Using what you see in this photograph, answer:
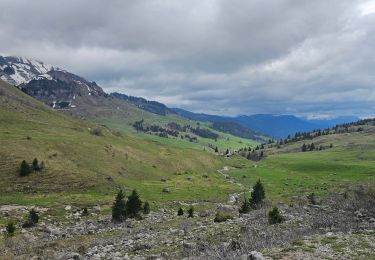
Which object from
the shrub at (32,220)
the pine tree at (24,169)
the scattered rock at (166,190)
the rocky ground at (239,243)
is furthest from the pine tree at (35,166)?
the rocky ground at (239,243)

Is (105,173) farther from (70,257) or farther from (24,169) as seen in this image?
(70,257)

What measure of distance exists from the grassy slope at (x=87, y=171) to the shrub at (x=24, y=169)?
1.46 m

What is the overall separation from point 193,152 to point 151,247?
16505 cm

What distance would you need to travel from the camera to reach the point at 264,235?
2962 cm

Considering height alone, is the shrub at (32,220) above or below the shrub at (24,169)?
below

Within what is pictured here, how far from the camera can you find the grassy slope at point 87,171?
8419 cm

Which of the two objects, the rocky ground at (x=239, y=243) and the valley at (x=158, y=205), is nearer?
the rocky ground at (x=239, y=243)

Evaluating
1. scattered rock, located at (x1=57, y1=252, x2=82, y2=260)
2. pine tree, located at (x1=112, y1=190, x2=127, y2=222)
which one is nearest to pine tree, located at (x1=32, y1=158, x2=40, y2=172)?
pine tree, located at (x1=112, y1=190, x2=127, y2=222)

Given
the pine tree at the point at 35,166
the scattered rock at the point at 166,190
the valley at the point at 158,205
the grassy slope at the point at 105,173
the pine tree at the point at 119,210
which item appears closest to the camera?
the valley at the point at 158,205

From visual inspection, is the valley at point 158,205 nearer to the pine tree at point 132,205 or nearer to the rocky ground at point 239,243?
the rocky ground at point 239,243

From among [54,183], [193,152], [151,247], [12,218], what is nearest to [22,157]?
[54,183]

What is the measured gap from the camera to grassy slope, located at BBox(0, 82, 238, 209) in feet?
276

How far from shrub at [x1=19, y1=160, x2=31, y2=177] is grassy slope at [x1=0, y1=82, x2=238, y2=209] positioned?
1464mm

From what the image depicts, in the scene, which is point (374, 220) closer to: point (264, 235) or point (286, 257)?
Answer: point (264, 235)
